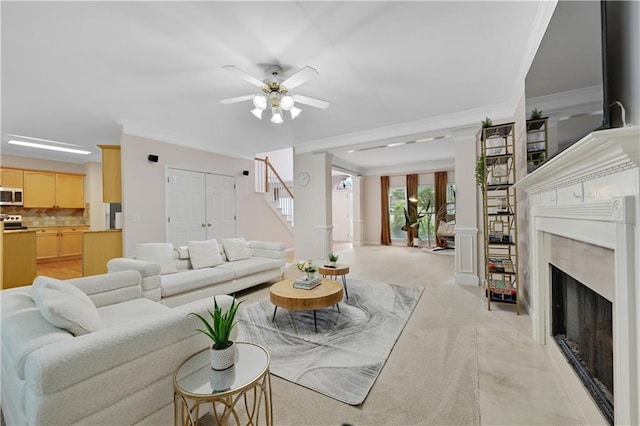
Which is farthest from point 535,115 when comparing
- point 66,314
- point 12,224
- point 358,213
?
point 12,224

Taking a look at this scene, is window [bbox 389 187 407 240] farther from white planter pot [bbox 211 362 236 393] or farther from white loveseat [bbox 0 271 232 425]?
white planter pot [bbox 211 362 236 393]

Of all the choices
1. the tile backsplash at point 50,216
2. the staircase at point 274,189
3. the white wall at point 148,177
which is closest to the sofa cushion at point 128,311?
the white wall at point 148,177

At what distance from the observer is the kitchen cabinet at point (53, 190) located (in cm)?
616

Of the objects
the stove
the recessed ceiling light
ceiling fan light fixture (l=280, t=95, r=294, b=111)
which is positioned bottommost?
the stove

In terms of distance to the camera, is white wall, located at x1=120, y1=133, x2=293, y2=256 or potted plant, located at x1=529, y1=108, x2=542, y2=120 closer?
potted plant, located at x1=529, y1=108, x2=542, y2=120

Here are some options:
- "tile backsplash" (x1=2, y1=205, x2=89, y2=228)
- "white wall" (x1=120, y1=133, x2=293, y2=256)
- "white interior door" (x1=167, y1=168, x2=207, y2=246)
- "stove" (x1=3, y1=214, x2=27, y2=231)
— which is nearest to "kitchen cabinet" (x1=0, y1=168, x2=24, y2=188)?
"tile backsplash" (x1=2, y1=205, x2=89, y2=228)

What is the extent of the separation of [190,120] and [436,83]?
365 centimetres

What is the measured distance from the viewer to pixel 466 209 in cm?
424

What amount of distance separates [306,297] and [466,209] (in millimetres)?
3071

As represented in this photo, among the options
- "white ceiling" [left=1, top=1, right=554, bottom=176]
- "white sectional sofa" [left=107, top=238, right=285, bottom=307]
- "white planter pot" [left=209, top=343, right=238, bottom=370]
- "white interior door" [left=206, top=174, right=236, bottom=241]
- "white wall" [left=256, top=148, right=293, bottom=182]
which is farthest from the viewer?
"white wall" [left=256, top=148, right=293, bottom=182]

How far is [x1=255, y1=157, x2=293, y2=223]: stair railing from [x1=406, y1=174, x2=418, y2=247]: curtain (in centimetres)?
381

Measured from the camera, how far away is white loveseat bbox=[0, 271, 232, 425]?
1.01 meters

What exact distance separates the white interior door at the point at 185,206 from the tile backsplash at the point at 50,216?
11.7 ft

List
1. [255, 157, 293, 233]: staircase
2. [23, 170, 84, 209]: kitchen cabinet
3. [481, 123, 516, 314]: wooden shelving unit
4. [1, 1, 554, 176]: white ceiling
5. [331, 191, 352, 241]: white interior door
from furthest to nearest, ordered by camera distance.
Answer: [331, 191, 352, 241]: white interior door → [255, 157, 293, 233]: staircase → [23, 170, 84, 209]: kitchen cabinet → [481, 123, 516, 314]: wooden shelving unit → [1, 1, 554, 176]: white ceiling
